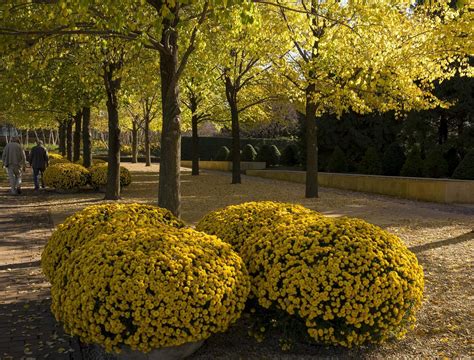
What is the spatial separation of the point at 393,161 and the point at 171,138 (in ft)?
47.9

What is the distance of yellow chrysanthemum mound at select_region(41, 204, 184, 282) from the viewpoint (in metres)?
4.94

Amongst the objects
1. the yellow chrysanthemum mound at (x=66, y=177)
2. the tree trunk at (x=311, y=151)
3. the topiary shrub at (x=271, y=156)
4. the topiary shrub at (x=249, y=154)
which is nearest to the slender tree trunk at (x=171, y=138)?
the tree trunk at (x=311, y=151)

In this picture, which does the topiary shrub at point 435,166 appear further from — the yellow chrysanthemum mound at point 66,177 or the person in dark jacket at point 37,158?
the person in dark jacket at point 37,158

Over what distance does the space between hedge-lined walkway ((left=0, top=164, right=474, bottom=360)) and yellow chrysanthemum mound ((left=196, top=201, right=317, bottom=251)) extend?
2.94 ft

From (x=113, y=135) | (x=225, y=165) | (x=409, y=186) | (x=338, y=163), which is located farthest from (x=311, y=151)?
(x=225, y=165)

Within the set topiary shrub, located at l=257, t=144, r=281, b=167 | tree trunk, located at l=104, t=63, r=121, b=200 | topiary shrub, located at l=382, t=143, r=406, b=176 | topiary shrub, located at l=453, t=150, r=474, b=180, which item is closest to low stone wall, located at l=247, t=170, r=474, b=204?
topiary shrub, located at l=453, t=150, r=474, b=180

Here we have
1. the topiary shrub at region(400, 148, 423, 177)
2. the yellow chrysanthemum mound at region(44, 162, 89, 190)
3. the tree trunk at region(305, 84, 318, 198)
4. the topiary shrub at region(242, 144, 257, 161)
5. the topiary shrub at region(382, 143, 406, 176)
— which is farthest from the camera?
the topiary shrub at region(242, 144, 257, 161)

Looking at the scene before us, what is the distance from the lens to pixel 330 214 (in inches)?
468

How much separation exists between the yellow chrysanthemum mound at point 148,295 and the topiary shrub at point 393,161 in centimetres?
1786

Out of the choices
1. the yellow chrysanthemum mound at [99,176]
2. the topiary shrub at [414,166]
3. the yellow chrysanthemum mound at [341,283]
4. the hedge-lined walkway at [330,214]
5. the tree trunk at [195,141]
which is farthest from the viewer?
the tree trunk at [195,141]

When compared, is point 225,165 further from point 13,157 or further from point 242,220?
point 242,220

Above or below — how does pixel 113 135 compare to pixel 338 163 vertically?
above

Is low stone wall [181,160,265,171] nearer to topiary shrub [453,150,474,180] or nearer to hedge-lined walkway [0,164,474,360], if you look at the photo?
hedge-lined walkway [0,164,474,360]

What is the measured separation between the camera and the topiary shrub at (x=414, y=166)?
18719 millimetres
